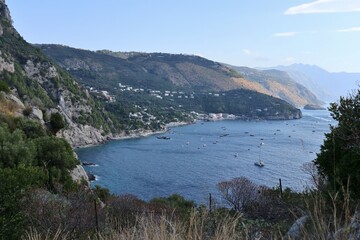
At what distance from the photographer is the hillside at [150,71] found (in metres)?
152

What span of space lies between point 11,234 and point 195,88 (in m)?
157

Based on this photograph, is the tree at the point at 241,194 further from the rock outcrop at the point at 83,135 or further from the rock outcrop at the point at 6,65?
the rock outcrop at the point at 6,65

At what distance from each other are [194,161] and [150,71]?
423 ft

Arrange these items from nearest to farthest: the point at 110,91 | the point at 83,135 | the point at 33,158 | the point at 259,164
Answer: the point at 33,158, the point at 259,164, the point at 83,135, the point at 110,91

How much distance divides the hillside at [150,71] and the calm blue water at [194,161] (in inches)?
2708

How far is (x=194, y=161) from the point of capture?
55219 mm

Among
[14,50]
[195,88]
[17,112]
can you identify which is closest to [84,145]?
[14,50]

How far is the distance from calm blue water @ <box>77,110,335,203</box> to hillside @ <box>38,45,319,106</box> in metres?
68.8

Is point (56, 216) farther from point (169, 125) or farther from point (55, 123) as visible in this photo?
point (169, 125)

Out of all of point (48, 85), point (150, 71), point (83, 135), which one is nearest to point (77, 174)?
point (83, 135)

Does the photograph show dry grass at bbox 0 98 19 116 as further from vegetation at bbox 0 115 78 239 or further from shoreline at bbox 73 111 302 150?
shoreline at bbox 73 111 302 150

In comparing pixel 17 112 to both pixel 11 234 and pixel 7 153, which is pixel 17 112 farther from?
pixel 11 234

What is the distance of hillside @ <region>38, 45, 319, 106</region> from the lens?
15188 cm

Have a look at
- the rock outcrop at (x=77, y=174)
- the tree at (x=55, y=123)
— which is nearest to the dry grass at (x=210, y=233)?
the rock outcrop at (x=77, y=174)
